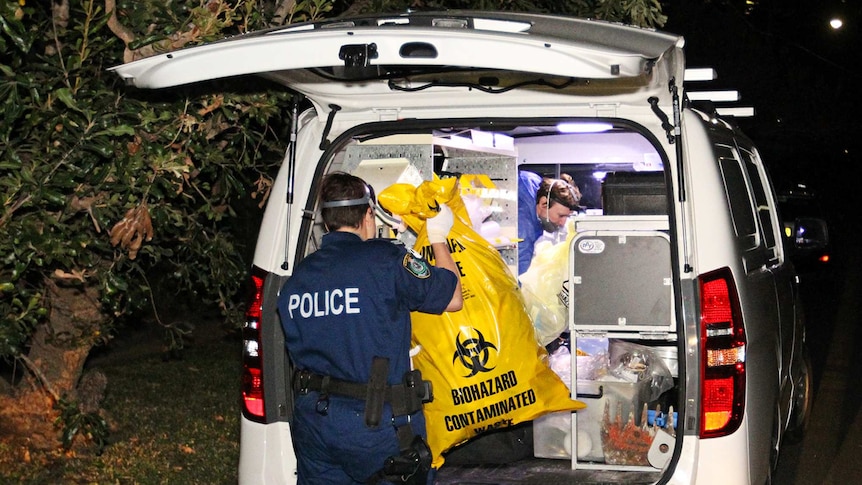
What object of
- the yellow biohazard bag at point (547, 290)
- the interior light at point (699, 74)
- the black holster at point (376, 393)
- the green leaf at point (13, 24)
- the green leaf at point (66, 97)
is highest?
the green leaf at point (13, 24)

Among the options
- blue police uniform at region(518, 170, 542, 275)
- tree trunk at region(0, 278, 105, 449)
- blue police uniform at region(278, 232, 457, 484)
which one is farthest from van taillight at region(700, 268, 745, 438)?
tree trunk at region(0, 278, 105, 449)

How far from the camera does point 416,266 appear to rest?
154 inches

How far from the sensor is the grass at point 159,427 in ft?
21.0

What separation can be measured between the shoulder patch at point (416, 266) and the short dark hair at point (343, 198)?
0.26m

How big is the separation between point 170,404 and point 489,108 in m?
5.22

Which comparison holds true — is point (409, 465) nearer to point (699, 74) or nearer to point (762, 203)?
point (699, 74)

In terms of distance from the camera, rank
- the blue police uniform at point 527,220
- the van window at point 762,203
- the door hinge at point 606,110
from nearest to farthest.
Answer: the door hinge at point 606,110
the van window at point 762,203
the blue police uniform at point 527,220

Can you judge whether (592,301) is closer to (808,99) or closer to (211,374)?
(211,374)

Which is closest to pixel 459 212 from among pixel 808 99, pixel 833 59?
pixel 808 99

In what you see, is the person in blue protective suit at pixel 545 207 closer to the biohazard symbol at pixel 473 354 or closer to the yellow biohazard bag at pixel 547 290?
the yellow biohazard bag at pixel 547 290

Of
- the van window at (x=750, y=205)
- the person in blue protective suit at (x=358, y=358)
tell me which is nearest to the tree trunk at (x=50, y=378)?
the person in blue protective suit at (x=358, y=358)

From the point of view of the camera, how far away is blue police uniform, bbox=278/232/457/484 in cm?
381

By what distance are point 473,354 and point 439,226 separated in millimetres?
548

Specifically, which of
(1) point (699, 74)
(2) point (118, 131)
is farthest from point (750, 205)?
(2) point (118, 131)
